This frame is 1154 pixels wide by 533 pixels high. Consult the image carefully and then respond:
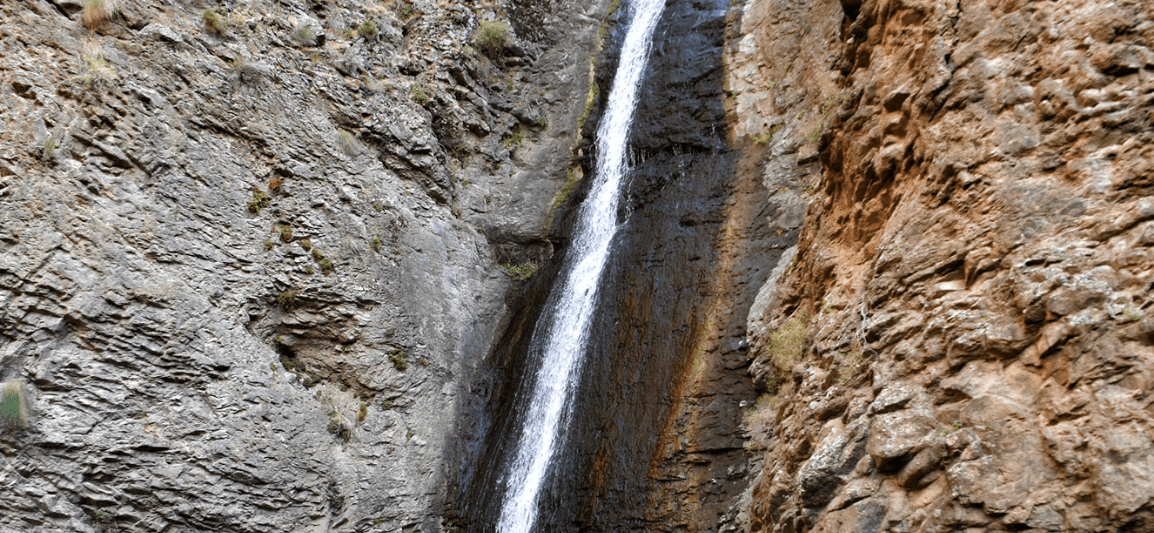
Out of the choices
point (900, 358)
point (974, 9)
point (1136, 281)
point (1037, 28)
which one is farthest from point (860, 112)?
point (1136, 281)

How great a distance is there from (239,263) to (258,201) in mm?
946

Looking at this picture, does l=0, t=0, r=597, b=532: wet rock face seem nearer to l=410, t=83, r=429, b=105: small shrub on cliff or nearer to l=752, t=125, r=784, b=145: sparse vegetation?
l=410, t=83, r=429, b=105: small shrub on cliff

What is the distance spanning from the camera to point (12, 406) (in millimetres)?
6090

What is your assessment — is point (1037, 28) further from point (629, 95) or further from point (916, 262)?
point (629, 95)

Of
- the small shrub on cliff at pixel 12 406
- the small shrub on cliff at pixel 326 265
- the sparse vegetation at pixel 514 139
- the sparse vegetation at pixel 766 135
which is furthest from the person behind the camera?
the sparse vegetation at pixel 514 139

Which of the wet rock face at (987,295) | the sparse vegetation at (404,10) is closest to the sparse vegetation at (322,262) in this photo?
the sparse vegetation at (404,10)

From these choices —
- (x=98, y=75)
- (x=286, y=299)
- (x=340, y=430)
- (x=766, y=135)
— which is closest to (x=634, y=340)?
(x=766, y=135)

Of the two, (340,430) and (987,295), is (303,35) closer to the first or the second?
(340,430)

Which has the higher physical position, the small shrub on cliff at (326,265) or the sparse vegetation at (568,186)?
the sparse vegetation at (568,186)

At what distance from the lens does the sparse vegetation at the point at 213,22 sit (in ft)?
29.7

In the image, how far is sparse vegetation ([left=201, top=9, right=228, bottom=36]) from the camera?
904 centimetres

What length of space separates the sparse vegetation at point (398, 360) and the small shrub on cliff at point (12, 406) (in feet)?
13.0

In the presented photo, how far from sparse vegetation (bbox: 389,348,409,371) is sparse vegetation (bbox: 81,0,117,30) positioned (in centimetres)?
529

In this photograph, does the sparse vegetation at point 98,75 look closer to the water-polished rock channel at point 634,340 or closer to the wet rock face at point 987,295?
the water-polished rock channel at point 634,340
